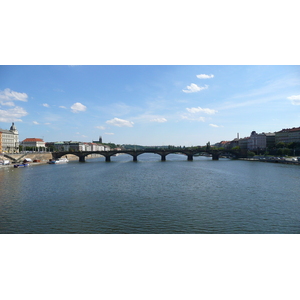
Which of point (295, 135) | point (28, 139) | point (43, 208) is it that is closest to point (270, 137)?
point (295, 135)

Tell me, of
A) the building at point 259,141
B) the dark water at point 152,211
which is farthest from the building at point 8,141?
the building at point 259,141

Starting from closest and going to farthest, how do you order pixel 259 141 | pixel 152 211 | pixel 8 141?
pixel 152 211 < pixel 8 141 < pixel 259 141

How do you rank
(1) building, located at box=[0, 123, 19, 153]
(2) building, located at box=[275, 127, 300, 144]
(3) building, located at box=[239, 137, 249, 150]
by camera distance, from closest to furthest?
1. (1) building, located at box=[0, 123, 19, 153]
2. (2) building, located at box=[275, 127, 300, 144]
3. (3) building, located at box=[239, 137, 249, 150]

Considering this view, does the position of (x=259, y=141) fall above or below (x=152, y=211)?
above

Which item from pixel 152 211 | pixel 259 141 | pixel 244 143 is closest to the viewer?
pixel 152 211

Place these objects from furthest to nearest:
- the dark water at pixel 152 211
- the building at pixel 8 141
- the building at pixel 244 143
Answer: the building at pixel 244 143
the building at pixel 8 141
the dark water at pixel 152 211

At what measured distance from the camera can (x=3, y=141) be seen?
76.5 metres

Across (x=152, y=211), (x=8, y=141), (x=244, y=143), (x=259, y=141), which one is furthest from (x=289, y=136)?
(x=8, y=141)

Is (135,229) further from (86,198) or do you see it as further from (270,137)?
(270,137)

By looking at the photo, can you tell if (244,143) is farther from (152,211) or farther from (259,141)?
(152,211)

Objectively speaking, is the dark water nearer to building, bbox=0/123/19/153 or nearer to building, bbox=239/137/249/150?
building, bbox=0/123/19/153

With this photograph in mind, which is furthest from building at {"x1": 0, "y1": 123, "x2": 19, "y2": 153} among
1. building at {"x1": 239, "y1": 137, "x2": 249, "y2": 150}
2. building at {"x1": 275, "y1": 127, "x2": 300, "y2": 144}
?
building at {"x1": 275, "y1": 127, "x2": 300, "y2": 144}

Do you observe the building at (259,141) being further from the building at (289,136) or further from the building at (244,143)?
the building at (244,143)

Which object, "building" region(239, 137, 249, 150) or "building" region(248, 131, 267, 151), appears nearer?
"building" region(248, 131, 267, 151)
